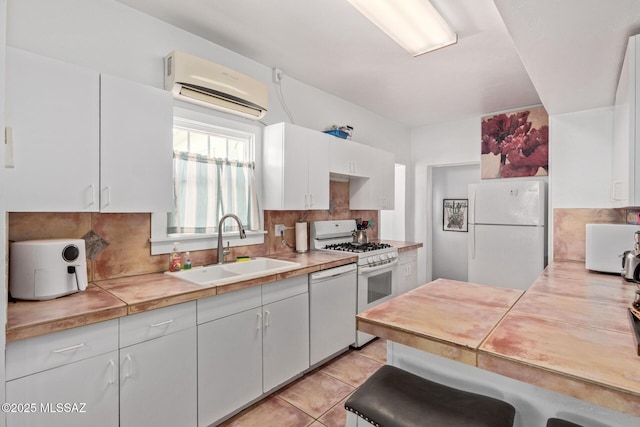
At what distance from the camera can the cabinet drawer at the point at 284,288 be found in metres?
2.18

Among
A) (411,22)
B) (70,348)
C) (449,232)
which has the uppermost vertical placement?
(411,22)

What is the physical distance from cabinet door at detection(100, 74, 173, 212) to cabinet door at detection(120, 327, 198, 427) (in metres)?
0.77

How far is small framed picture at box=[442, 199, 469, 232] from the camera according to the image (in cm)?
559

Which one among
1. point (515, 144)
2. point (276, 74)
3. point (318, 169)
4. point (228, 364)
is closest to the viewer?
point (228, 364)

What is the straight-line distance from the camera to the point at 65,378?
1.34m

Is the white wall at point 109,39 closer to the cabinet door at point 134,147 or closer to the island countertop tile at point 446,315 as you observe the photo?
the cabinet door at point 134,147

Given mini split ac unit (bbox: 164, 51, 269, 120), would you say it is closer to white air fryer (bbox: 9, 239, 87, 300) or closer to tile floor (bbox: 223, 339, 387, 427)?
white air fryer (bbox: 9, 239, 87, 300)

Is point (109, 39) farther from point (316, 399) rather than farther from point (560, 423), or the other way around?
point (560, 423)

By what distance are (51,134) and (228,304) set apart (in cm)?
127

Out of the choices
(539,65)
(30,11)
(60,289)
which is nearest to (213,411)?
(60,289)

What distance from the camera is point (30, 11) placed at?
1.69m

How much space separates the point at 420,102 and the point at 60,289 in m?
3.84

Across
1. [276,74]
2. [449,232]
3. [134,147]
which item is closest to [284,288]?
→ [134,147]

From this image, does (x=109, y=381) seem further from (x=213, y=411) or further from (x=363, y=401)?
(x=363, y=401)
